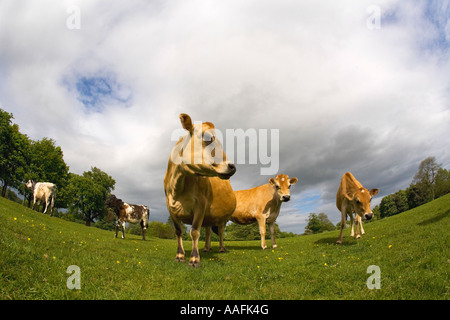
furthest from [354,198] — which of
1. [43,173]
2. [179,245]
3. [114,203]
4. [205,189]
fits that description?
[43,173]

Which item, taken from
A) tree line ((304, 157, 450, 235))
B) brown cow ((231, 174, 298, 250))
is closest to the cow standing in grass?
brown cow ((231, 174, 298, 250))

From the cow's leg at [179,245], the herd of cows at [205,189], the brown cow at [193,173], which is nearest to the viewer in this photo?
the brown cow at [193,173]

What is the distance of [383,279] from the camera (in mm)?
4613

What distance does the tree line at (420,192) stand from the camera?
192 feet

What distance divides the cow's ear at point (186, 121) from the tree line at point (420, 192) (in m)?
70.0

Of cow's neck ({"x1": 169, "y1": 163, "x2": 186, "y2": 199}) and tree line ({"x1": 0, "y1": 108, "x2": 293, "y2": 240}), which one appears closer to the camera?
cow's neck ({"x1": 169, "y1": 163, "x2": 186, "y2": 199})

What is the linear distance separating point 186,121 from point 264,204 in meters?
8.49

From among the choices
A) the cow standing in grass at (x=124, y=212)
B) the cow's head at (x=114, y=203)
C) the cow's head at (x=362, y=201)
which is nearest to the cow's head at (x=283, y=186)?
the cow's head at (x=362, y=201)

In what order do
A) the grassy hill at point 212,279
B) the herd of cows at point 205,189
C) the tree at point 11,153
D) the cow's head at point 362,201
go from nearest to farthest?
the grassy hill at point 212,279, the herd of cows at point 205,189, the cow's head at point 362,201, the tree at point 11,153

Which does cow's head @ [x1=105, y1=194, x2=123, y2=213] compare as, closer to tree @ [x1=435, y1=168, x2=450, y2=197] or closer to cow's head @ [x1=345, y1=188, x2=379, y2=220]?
cow's head @ [x1=345, y1=188, x2=379, y2=220]

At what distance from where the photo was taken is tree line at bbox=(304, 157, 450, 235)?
58.4m

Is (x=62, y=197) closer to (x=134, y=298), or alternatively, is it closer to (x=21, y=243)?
(x=21, y=243)

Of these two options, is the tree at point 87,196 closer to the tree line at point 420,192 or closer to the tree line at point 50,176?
the tree line at point 50,176
